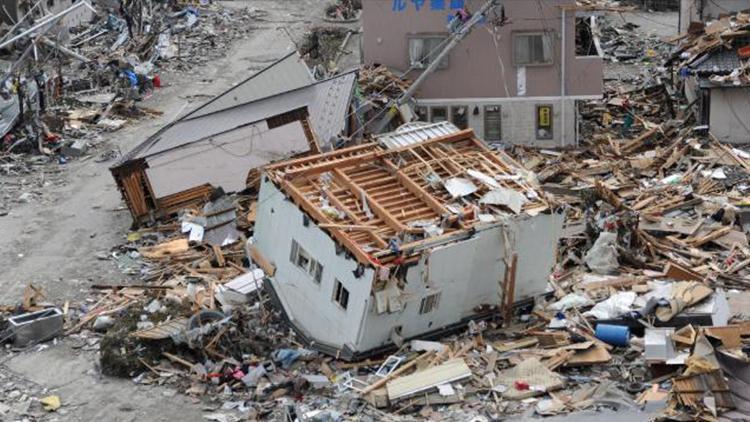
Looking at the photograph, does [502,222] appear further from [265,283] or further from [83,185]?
[83,185]

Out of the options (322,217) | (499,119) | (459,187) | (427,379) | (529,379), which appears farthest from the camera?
(499,119)

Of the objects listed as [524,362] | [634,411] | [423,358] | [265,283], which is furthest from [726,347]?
[265,283]

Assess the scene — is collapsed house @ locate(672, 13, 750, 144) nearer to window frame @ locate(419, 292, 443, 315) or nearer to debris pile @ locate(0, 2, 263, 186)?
window frame @ locate(419, 292, 443, 315)

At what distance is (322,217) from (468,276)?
2.86 metres

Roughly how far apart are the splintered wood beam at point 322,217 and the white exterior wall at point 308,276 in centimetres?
14

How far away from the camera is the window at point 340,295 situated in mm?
21906

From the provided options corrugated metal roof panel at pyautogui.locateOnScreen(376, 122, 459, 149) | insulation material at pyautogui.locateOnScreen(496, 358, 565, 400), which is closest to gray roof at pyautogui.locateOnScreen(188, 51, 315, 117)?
corrugated metal roof panel at pyautogui.locateOnScreen(376, 122, 459, 149)

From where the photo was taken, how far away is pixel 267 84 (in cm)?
3434

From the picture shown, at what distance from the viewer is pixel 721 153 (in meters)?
34.4

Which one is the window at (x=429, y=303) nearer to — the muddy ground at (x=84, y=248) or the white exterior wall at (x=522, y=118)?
the muddy ground at (x=84, y=248)

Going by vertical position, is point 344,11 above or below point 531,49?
below

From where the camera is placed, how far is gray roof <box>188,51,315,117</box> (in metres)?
33.5

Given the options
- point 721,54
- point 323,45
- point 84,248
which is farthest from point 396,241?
point 323,45

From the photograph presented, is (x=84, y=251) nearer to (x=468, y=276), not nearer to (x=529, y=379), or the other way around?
(x=468, y=276)
